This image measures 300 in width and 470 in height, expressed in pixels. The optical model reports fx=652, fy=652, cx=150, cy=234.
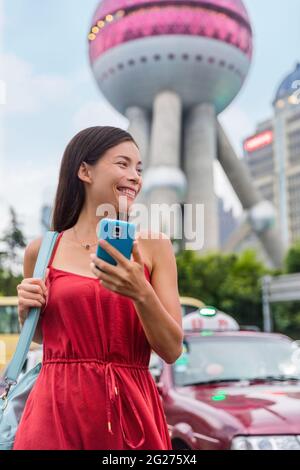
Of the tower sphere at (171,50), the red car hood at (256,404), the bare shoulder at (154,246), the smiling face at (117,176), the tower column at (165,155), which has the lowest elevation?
the red car hood at (256,404)

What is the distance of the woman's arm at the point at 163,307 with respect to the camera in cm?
135

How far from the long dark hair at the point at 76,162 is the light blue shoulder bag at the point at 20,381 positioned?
4.6 inches

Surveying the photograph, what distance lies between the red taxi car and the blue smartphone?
1.42 metres

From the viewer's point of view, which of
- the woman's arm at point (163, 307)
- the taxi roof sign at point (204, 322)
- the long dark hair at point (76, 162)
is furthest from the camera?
the taxi roof sign at point (204, 322)

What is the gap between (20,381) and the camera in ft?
5.32

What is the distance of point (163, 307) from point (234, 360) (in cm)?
277

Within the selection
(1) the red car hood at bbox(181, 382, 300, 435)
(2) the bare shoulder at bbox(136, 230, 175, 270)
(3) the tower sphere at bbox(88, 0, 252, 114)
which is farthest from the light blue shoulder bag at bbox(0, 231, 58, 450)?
(3) the tower sphere at bbox(88, 0, 252, 114)

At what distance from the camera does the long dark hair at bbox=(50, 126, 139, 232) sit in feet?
5.36

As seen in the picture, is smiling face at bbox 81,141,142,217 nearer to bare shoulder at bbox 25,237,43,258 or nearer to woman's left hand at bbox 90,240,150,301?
bare shoulder at bbox 25,237,43,258

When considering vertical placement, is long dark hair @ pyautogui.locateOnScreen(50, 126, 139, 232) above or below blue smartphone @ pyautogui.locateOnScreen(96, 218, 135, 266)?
above

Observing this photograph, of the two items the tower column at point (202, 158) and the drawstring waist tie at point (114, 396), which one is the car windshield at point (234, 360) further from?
the tower column at point (202, 158)

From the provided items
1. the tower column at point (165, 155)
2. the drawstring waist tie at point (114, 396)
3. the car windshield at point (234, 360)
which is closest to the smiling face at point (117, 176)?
the drawstring waist tie at point (114, 396)

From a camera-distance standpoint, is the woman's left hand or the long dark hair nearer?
the woman's left hand

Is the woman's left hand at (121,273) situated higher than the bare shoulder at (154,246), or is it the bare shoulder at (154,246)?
the bare shoulder at (154,246)
